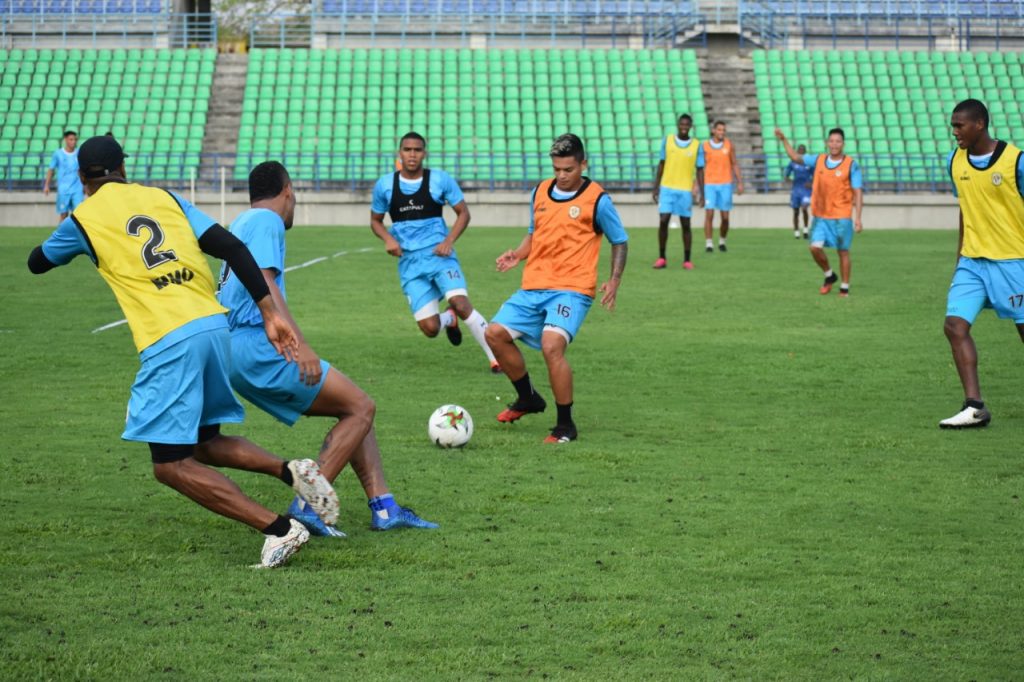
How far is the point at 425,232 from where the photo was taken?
38.5ft

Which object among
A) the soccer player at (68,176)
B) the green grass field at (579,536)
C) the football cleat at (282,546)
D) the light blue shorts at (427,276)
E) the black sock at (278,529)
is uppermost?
the soccer player at (68,176)

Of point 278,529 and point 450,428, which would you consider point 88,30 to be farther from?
point 278,529

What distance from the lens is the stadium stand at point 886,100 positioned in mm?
36812

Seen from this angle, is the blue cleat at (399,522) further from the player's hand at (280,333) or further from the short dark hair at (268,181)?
the short dark hair at (268,181)

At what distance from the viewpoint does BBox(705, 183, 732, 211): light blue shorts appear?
24.7 metres

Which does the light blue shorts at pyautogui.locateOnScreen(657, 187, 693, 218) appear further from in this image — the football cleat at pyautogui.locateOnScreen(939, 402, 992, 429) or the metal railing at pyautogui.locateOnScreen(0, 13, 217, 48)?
the metal railing at pyautogui.locateOnScreen(0, 13, 217, 48)

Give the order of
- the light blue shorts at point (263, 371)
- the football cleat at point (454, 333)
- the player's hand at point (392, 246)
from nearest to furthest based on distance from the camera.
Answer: the light blue shorts at point (263, 371) → the player's hand at point (392, 246) → the football cleat at point (454, 333)

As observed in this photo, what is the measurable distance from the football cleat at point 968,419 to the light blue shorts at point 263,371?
4.71 metres

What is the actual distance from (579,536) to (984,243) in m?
4.38

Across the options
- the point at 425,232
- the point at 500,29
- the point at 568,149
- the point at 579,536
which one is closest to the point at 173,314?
the point at 579,536

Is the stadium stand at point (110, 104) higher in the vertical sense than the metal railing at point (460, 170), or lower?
higher

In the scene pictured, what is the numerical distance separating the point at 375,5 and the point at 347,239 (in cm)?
1598

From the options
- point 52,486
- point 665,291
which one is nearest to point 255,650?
point 52,486

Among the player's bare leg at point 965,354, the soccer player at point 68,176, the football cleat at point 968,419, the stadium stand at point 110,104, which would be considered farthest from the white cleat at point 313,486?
the stadium stand at point 110,104
